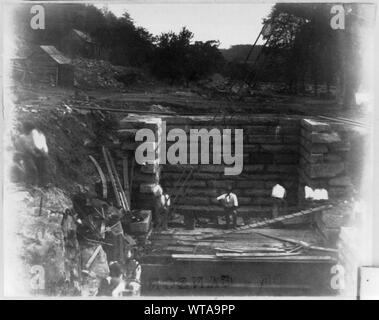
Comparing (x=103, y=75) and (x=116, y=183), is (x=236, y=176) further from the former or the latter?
(x=103, y=75)

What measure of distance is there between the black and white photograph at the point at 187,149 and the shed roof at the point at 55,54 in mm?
19

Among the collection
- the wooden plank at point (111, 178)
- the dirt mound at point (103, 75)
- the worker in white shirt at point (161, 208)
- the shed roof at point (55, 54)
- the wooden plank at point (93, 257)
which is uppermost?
the shed roof at point (55, 54)

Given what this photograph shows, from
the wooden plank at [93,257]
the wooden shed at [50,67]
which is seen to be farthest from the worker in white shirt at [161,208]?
the wooden shed at [50,67]

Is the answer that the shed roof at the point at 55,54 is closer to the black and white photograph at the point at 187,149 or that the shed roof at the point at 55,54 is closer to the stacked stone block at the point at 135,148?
the black and white photograph at the point at 187,149

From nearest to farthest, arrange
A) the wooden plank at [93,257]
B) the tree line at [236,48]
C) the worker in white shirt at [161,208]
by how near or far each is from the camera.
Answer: the tree line at [236,48] < the wooden plank at [93,257] < the worker in white shirt at [161,208]

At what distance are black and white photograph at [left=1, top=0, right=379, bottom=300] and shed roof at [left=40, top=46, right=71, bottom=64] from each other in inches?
0.7

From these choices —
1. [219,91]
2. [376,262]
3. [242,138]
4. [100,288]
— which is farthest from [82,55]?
[376,262]

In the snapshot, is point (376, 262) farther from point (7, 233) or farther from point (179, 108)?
point (7, 233)

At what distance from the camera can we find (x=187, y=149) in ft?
16.3

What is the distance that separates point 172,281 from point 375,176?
1952mm

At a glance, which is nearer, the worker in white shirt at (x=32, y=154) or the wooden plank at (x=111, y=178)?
the worker in white shirt at (x=32, y=154)

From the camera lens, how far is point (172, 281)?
194 inches

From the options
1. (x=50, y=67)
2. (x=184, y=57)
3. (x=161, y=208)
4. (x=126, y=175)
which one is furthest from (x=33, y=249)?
(x=184, y=57)

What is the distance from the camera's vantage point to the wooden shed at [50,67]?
485cm
